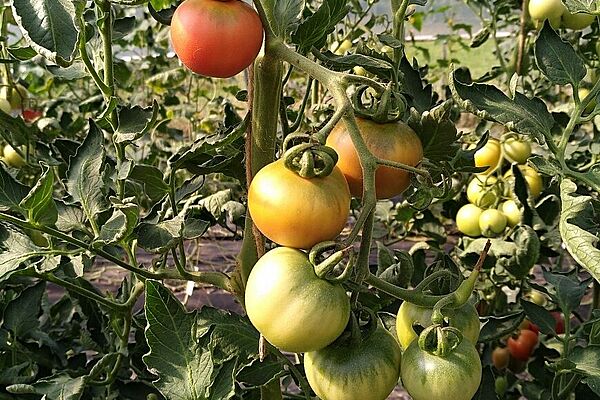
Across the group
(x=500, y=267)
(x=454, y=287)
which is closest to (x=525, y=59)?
(x=500, y=267)

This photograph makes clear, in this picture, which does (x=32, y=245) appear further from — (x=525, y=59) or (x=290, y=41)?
(x=525, y=59)

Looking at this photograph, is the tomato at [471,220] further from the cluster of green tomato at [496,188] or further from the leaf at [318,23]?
the leaf at [318,23]

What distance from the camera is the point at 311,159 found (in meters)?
0.50

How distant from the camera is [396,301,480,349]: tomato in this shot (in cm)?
59

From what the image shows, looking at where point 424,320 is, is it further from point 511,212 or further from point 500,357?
point 500,357

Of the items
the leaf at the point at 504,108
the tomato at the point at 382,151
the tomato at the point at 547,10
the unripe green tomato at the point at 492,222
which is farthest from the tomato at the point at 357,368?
the tomato at the point at 547,10

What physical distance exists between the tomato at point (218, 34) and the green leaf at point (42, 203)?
16cm

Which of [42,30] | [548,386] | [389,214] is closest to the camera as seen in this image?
[42,30]

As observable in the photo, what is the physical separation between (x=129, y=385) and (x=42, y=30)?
1.97 ft

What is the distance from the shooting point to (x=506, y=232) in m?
1.29

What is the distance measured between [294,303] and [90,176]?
12.1 inches

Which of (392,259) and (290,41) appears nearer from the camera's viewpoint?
(290,41)

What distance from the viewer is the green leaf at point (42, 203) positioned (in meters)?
0.60

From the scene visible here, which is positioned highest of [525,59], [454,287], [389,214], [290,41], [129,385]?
[290,41]
